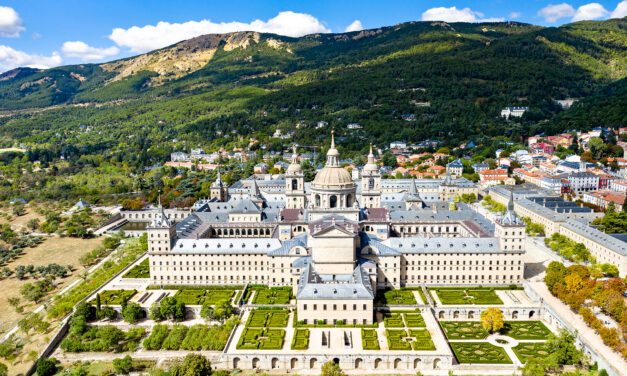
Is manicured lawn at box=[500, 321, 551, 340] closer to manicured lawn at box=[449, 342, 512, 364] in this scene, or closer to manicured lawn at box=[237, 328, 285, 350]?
manicured lawn at box=[449, 342, 512, 364]

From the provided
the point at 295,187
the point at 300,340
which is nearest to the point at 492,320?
the point at 300,340

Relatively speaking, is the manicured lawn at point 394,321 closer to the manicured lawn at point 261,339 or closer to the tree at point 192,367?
the manicured lawn at point 261,339

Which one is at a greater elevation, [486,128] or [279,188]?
[486,128]

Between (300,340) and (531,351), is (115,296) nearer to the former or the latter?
(300,340)

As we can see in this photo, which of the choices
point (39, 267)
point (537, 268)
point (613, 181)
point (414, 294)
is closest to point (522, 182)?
point (613, 181)

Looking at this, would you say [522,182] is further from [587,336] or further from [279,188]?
[587,336]

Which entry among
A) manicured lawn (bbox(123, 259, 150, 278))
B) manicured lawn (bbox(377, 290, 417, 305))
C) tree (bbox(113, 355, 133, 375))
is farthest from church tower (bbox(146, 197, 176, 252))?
manicured lawn (bbox(377, 290, 417, 305))

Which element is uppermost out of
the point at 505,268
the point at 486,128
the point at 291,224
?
the point at 486,128
